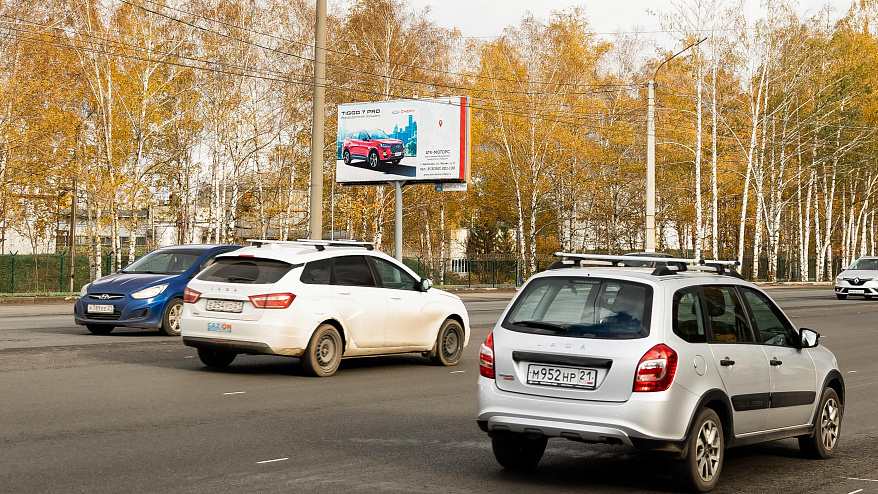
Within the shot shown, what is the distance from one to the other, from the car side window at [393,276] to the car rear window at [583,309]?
251 inches

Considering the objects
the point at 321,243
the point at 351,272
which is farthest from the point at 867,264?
the point at 321,243

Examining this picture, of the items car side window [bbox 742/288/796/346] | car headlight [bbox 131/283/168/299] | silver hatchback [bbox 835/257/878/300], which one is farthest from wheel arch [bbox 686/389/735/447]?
silver hatchback [bbox 835/257/878/300]

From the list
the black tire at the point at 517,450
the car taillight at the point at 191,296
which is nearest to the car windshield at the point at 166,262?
the car taillight at the point at 191,296

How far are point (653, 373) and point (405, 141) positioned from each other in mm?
27327

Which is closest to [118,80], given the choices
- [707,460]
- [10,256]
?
[10,256]

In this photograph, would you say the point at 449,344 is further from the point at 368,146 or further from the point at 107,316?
the point at 368,146

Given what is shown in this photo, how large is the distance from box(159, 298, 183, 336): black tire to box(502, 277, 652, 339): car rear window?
36.3 ft

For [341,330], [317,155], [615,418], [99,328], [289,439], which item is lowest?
[289,439]

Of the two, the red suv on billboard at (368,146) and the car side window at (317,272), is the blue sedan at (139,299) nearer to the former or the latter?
the car side window at (317,272)

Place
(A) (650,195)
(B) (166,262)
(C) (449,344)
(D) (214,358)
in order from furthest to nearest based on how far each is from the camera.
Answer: (A) (650,195)
(B) (166,262)
(C) (449,344)
(D) (214,358)

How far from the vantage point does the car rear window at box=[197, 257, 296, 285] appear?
1241 centimetres

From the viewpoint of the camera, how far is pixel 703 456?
21.9 feet

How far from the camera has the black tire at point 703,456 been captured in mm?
6531

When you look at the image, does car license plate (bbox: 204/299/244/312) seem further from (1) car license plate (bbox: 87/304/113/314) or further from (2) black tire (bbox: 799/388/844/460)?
(2) black tire (bbox: 799/388/844/460)
